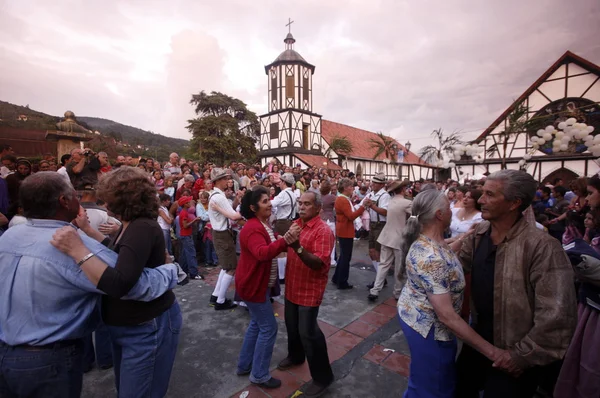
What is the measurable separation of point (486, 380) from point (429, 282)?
0.74m

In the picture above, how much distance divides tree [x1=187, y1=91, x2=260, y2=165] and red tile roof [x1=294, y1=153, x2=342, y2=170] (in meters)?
6.89

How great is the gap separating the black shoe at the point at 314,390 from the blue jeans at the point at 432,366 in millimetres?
990

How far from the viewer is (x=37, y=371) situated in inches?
55.8

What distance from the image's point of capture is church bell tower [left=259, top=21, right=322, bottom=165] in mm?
25828

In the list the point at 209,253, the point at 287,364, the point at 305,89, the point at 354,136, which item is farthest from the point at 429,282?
the point at 354,136

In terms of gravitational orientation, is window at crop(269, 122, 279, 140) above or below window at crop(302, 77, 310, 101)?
below

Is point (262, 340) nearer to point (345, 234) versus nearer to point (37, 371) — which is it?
point (37, 371)

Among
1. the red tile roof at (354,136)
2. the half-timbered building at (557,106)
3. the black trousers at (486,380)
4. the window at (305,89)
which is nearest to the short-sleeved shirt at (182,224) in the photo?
the black trousers at (486,380)

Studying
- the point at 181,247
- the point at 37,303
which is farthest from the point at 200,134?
the point at 37,303

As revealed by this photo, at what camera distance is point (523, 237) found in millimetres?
1695

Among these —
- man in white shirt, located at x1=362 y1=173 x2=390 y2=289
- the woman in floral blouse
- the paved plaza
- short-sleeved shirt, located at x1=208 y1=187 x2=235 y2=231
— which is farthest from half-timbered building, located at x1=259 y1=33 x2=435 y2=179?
the woman in floral blouse

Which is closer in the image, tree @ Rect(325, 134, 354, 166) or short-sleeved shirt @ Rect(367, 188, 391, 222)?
short-sleeved shirt @ Rect(367, 188, 391, 222)

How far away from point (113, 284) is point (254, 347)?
187 cm

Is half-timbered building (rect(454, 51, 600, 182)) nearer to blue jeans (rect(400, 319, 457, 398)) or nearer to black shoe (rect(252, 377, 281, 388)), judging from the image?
blue jeans (rect(400, 319, 457, 398))
